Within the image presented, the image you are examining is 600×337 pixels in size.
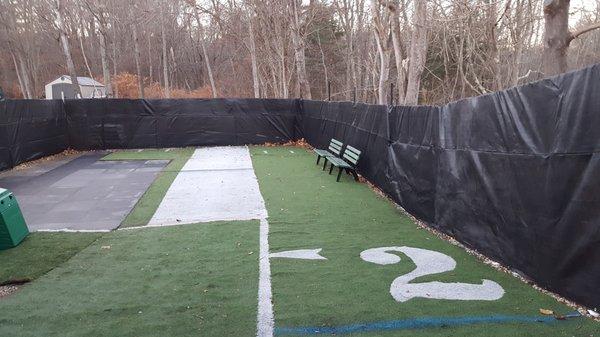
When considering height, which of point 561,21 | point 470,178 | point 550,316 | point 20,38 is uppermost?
point 20,38

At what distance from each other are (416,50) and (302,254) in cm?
879

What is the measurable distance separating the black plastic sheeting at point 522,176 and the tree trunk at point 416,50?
5.43 m

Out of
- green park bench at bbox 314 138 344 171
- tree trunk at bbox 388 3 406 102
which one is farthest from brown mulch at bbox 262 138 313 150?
tree trunk at bbox 388 3 406 102

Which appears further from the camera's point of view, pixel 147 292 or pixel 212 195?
pixel 212 195

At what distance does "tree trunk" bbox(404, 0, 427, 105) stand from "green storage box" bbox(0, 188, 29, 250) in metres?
9.89

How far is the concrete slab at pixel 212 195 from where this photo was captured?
709 cm

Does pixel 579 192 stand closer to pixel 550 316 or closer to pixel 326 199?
pixel 550 316

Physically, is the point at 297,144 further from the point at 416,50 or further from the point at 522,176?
the point at 522,176

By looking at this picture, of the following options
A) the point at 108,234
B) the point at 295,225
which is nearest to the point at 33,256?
the point at 108,234

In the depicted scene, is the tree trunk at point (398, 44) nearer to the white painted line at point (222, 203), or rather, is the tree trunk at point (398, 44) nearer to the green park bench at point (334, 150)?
the green park bench at point (334, 150)

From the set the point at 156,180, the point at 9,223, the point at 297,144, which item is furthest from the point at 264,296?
the point at 297,144

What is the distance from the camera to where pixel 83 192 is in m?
9.00

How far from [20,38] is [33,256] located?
4372 centimetres

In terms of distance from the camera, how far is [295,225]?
6480 millimetres
